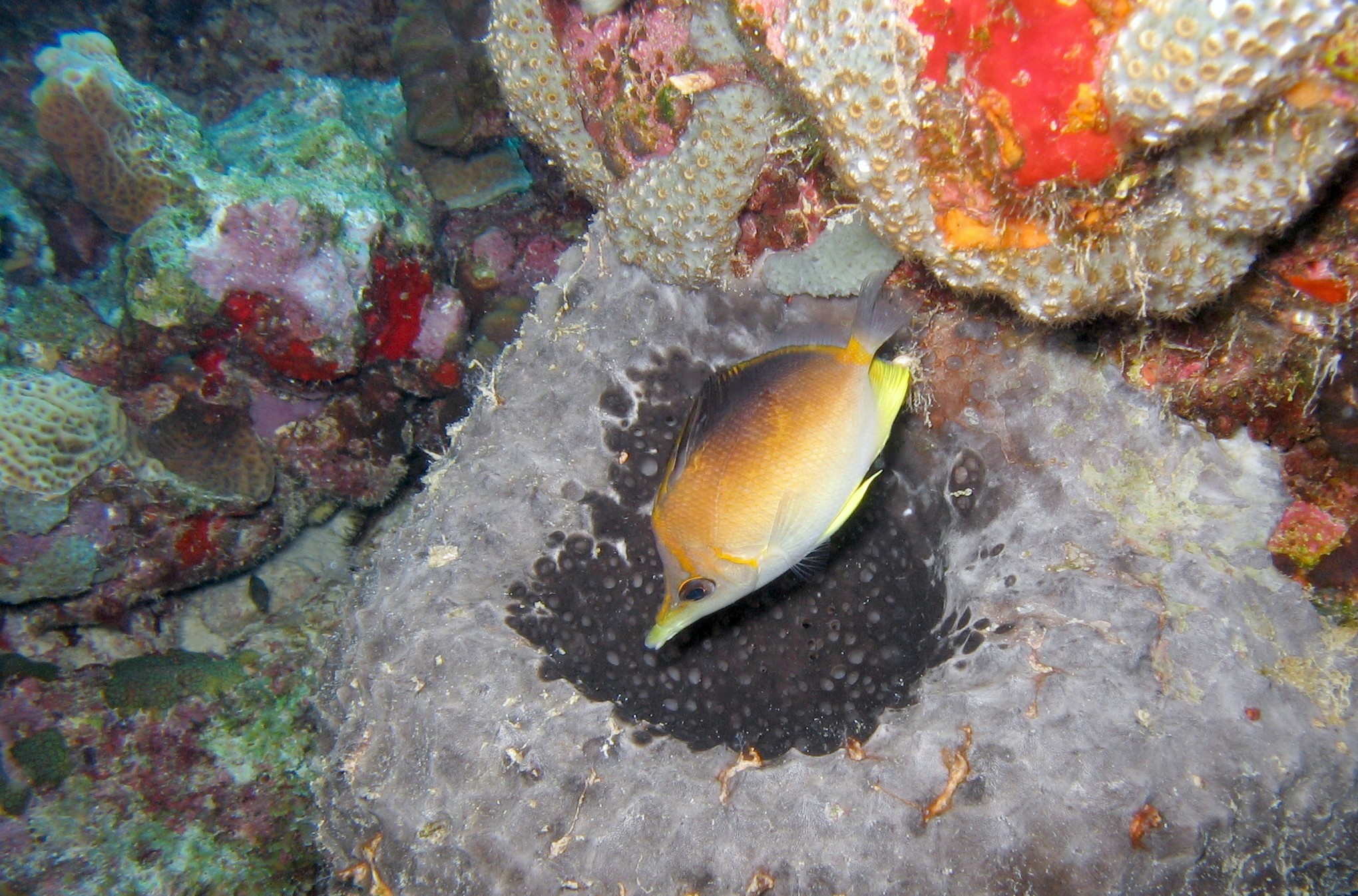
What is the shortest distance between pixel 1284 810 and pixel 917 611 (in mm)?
1559

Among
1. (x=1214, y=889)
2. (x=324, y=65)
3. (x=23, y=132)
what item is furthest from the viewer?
(x=324, y=65)

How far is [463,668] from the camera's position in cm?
338

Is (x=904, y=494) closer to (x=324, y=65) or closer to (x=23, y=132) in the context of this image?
(x=324, y=65)

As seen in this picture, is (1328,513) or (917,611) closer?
(1328,513)

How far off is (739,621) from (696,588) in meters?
1.50

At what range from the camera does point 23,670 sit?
4809 millimetres

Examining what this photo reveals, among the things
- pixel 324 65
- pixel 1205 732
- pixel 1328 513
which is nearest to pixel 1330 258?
pixel 1328 513

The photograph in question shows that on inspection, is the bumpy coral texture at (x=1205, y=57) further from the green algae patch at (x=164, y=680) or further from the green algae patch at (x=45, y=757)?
the green algae patch at (x=45, y=757)

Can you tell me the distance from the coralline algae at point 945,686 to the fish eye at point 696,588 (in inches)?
55.7

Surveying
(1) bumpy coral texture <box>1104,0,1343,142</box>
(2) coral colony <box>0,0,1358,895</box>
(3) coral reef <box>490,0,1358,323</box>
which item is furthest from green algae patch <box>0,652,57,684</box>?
(1) bumpy coral texture <box>1104,0,1343,142</box>

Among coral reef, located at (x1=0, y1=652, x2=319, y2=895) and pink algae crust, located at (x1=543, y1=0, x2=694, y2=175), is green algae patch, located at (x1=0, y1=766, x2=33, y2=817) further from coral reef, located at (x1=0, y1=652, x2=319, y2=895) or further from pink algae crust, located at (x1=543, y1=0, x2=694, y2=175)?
pink algae crust, located at (x1=543, y1=0, x2=694, y2=175)

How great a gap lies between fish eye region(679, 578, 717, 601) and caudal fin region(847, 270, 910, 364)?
2.90 feet

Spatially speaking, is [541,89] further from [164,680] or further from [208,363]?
[164,680]

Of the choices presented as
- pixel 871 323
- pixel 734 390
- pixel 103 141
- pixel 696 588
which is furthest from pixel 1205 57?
pixel 103 141
